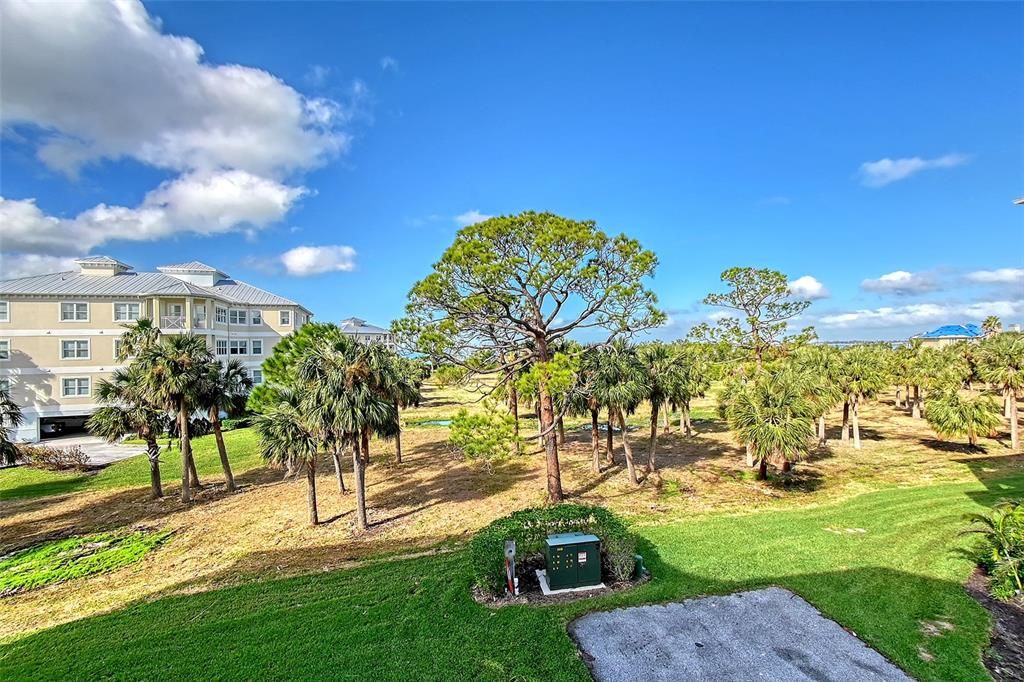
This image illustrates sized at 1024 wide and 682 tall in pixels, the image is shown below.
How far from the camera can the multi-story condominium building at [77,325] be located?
32.9 metres

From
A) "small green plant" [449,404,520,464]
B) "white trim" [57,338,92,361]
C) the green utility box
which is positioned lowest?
the green utility box

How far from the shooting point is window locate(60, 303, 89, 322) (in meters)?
34.4

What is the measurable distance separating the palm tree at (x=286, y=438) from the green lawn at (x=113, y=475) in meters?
12.5

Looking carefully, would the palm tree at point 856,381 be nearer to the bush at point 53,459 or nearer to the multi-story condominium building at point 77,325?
the bush at point 53,459

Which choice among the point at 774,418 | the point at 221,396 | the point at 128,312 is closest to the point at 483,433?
the point at 774,418

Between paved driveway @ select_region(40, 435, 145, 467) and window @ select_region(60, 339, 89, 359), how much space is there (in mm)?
6136

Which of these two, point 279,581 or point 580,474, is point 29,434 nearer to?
point 279,581

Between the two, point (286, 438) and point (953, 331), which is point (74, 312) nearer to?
point (286, 438)

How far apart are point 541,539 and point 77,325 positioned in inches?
1617

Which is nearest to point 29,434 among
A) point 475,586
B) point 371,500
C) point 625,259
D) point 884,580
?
point 371,500

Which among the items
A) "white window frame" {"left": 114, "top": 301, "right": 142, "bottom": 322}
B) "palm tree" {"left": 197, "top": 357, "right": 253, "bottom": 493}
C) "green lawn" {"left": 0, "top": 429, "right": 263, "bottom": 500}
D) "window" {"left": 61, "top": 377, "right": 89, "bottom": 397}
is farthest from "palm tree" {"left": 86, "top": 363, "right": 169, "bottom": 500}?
"white window frame" {"left": 114, "top": 301, "right": 142, "bottom": 322}

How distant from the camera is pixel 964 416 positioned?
82.3ft

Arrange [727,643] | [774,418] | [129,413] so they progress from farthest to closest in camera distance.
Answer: [129,413] → [774,418] → [727,643]

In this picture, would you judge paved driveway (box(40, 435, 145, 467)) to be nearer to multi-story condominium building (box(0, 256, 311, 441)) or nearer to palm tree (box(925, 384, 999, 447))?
multi-story condominium building (box(0, 256, 311, 441))
